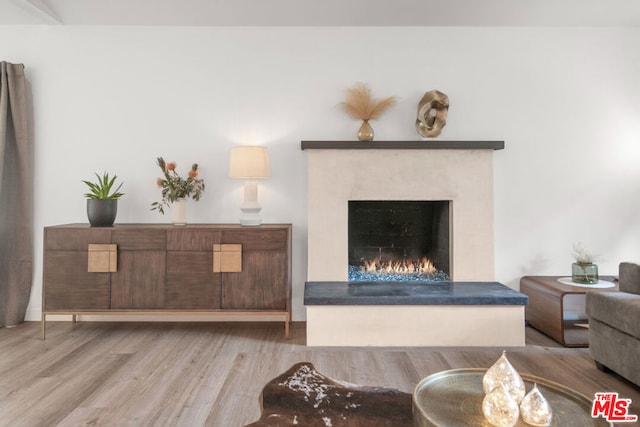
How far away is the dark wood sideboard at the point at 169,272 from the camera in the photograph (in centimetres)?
303

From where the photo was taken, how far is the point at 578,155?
3.49 meters

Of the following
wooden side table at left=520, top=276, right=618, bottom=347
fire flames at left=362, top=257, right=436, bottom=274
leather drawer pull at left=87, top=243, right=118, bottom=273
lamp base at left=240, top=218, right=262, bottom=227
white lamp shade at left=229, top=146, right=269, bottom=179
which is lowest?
wooden side table at left=520, top=276, right=618, bottom=347

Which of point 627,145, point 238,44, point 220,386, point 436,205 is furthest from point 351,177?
point 627,145

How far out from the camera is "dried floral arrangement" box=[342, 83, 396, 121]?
132 inches

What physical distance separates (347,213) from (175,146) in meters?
1.56

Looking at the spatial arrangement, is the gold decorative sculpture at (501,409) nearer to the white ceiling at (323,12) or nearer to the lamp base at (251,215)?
the lamp base at (251,215)

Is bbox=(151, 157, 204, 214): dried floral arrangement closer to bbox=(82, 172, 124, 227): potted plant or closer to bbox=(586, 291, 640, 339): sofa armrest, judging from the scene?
bbox=(82, 172, 124, 227): potted plant

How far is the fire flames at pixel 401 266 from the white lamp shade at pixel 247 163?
119 cm

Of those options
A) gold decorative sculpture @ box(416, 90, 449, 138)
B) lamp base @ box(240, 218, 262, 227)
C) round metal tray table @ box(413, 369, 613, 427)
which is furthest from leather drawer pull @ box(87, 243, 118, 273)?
gold decorative sculpture @ box(416, 90, 449, 138)

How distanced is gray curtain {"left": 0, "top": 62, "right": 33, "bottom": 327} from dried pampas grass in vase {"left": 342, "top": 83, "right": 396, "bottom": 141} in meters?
2.64

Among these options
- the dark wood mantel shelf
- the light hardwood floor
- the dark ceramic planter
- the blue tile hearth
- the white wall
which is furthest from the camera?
the white wall

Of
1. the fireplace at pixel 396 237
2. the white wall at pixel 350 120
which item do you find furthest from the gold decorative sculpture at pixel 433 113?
the fireplace at pixel 396 237

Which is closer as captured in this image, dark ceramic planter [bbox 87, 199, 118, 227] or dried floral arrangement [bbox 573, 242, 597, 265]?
dark ceramic planter [bbox 87, 199, 118, 227]

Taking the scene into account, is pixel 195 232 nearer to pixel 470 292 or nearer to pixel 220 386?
pixel 220 386
